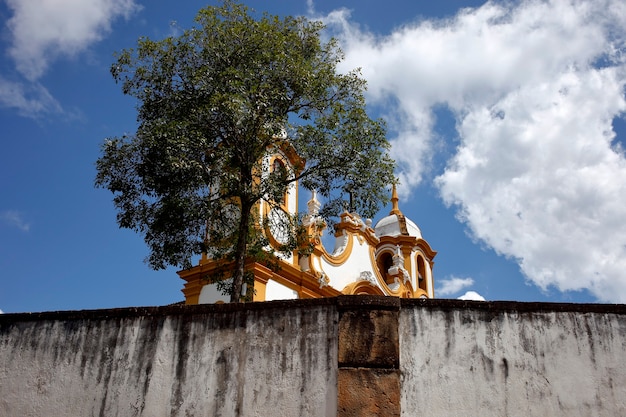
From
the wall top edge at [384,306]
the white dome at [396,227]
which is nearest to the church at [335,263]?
the white dome at [396,227]

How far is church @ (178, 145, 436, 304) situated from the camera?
14.8 metres

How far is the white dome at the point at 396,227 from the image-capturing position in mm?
25484

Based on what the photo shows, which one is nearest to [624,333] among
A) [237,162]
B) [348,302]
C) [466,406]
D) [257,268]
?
[466,406]

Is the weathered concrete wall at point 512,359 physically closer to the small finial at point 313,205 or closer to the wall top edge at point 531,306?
the wall top edge at point 531,306

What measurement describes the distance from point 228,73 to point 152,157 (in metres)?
1.97

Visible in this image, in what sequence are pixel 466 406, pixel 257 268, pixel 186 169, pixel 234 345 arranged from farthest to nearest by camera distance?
pixel 257 268
pixel 186 169
pixel 234 345
pixel 466 406

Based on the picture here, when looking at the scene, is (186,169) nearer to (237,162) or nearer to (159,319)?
(237,162)

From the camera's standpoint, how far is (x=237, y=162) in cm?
1066

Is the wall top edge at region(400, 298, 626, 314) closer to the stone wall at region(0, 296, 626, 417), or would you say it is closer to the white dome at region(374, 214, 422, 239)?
the stone wall at region(0, 296, 626, 417)

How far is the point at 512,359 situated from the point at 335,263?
1331cm

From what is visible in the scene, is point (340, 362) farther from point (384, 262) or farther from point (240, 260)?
point (384, 262)

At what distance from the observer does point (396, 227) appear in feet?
84.4

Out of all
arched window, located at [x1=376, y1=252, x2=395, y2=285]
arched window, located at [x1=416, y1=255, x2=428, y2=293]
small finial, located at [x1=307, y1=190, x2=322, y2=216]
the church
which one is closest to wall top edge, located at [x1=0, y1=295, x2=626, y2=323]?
the church

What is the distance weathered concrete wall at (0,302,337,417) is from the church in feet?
17.8
